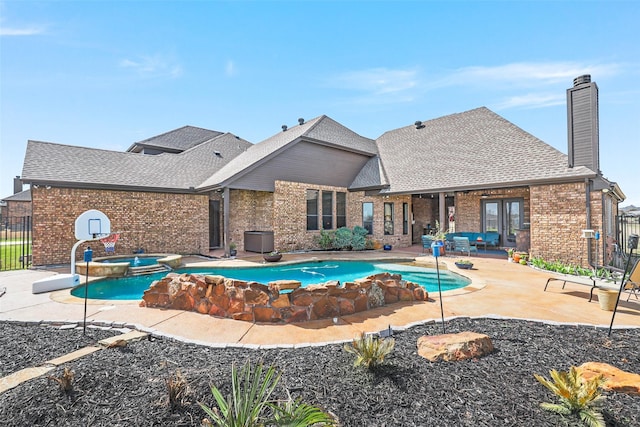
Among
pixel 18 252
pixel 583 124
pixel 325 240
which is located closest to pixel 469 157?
pixel 583 124

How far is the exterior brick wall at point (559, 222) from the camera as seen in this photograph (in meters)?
9.79

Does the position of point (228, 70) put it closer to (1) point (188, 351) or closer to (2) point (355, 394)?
(1) point (188, 351)

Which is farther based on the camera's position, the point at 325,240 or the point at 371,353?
the point at 325,240

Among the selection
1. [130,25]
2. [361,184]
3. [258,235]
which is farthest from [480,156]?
[130,25]

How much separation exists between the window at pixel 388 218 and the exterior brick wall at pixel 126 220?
10045 mm

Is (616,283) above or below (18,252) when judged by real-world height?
above

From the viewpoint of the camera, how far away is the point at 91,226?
7.81m

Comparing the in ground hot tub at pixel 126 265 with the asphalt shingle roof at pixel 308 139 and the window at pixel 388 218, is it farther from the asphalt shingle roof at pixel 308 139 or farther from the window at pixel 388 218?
the window at pixel 388 218

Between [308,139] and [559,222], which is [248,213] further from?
[559,222]

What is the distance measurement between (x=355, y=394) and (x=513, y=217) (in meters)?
15.1

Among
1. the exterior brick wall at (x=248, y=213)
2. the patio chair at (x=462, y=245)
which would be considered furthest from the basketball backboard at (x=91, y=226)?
the patio chair at (x=462, y=245)

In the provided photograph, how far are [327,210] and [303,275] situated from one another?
6.65 metres

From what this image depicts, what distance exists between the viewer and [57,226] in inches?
435

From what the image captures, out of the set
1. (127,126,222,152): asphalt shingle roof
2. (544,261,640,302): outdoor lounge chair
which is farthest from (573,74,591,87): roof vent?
(127,126,222,152): asphalt shingle roof
